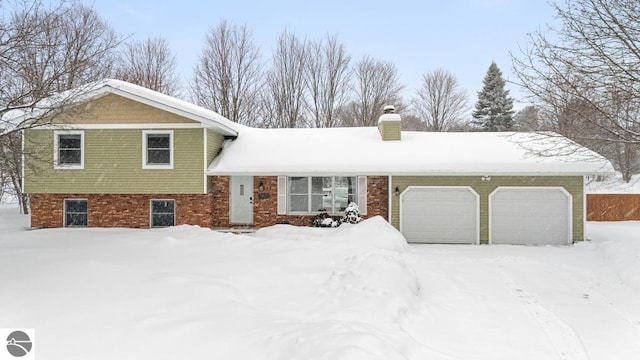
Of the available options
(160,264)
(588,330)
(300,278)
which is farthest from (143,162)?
(588,330)

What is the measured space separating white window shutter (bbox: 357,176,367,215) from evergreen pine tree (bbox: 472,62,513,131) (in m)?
25.4

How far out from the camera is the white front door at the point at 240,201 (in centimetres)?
1468

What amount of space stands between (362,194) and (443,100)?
2468 centimetres

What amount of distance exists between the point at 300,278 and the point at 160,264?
9.33 ft

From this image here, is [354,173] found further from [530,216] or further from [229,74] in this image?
[229,74]

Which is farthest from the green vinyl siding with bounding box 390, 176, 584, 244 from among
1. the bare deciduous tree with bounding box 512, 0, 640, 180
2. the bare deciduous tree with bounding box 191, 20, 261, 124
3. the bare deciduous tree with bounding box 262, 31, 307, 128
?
the bare deciduous tree with bounding box 191, 20, 261, 124

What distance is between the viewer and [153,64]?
29.5 metres

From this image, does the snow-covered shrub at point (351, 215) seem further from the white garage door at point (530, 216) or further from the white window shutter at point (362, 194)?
the white garage door at point (530, 216)

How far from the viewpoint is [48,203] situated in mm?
14219

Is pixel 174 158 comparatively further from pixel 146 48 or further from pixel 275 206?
pixel 146 48

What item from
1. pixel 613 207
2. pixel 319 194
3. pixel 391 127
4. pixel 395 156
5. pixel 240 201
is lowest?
pixel 613 207

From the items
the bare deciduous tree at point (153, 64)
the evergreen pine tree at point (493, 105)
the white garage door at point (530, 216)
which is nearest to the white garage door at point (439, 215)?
the white garage door at point (530, 216)

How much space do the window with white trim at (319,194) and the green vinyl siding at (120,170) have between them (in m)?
3.31

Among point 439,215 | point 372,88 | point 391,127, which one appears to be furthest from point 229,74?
point 439,215
